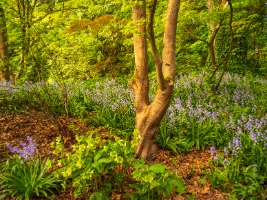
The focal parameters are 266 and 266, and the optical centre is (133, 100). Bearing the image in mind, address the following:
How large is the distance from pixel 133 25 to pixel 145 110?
144 centimetres

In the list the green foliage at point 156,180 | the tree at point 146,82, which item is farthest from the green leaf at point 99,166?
the tree at point 146,82

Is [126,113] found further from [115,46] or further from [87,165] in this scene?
[115,46]

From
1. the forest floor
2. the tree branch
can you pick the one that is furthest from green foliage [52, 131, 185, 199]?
the tree branch

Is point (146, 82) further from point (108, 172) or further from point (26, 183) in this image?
point (26, 183)

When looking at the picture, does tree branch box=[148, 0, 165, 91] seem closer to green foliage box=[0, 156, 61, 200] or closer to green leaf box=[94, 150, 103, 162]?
green leaf box=[94, 150, 103, 162]

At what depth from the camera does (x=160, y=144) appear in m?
4.96

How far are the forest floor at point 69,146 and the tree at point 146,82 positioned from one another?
41 centimetres

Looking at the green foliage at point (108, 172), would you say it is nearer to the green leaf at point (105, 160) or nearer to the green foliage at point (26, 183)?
the green leaf at point (105, 160)

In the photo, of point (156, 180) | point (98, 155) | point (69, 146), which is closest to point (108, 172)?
point (98, 155)

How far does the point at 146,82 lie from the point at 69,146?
6.02ft

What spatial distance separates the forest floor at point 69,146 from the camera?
3.69m

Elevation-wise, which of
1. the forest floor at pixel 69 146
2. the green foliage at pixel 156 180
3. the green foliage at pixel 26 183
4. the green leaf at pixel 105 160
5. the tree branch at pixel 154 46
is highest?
the tree branch at pixel 154 46

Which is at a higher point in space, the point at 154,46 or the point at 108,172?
the point at 154,46

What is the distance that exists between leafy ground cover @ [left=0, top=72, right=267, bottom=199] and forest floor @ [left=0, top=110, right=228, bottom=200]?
1 centimetres
